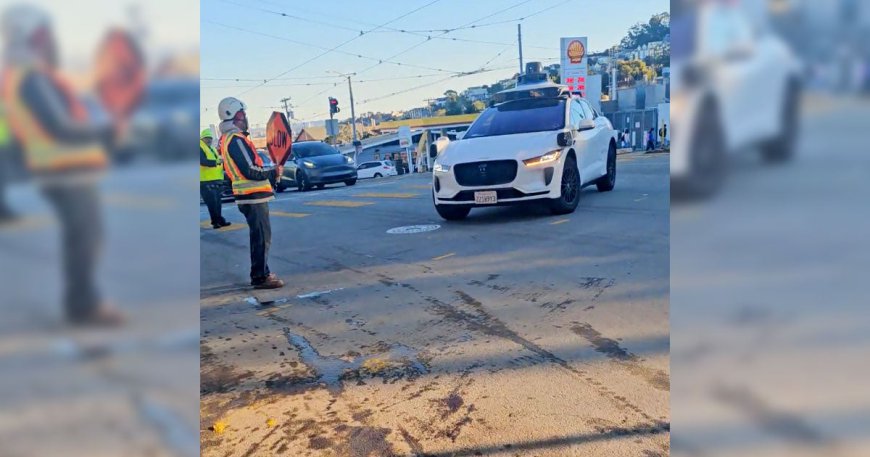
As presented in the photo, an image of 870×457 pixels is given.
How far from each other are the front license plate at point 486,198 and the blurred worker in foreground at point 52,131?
611cm

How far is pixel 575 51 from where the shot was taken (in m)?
3.78

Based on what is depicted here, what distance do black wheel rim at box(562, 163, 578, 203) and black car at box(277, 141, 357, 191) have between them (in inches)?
212

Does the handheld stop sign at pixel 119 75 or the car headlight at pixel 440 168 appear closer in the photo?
the handheld stop sign at pixel 119 75

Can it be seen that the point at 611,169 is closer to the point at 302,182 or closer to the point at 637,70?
the point at 637,70

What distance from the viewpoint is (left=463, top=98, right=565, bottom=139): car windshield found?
23.4 feet

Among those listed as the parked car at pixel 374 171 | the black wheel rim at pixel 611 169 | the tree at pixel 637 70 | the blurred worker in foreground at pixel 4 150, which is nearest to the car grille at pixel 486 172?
the black wheel rim at pixel 611 169

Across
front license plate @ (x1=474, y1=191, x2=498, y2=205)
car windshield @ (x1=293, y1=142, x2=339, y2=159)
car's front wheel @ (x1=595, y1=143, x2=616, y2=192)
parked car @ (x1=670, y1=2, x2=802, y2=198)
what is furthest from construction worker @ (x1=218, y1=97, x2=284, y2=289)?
A: car's front wheel @ (x1=595, y1=143, x2=616, y2=192)

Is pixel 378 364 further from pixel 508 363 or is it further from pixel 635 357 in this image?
pixel 635 357

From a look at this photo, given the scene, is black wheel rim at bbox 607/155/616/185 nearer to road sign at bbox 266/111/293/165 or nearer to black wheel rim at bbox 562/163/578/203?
black wheel rim at bbox 562/163/578/203

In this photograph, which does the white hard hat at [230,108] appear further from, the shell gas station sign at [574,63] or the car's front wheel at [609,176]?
the car's front wheel at [609,176]

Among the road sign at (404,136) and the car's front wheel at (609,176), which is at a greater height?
the road sign at (404,136)

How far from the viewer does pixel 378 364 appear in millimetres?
3592

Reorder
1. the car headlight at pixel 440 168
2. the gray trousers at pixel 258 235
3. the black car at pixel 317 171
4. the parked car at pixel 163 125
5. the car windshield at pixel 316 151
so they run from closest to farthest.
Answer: the parked car at pixel 163 125 → the gray trousers at pixel 258 235 → the car headlight at pixel 440 168 → the car windshield at pixel 316 151 → the black car at pixel 317 171

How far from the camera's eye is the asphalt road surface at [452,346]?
9.04 ft
